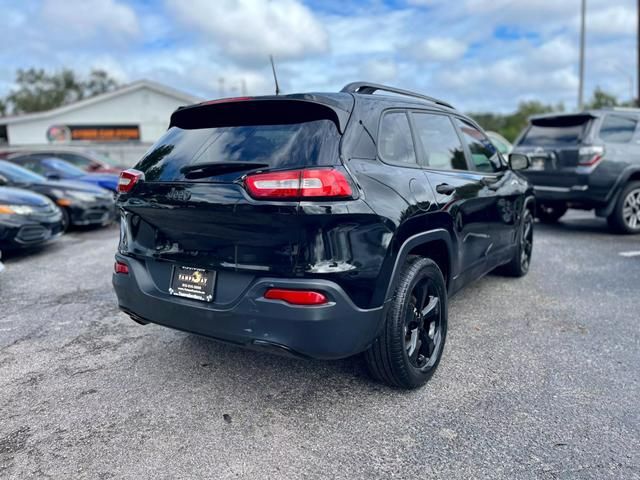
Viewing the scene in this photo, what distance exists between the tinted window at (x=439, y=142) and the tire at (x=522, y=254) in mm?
1566

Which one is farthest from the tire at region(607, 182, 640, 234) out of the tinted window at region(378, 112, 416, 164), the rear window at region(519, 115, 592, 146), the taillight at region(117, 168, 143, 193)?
the taillight at region(117, 168, 143, 193)

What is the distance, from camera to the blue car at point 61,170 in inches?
416

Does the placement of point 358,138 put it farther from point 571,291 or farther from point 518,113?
point 518,113

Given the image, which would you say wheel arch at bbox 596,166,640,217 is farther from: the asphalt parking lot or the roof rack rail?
the roof rack rail

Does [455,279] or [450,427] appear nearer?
[450,427]

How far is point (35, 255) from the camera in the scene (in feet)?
22.9

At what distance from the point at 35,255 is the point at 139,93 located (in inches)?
977

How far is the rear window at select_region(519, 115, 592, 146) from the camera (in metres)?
7.52

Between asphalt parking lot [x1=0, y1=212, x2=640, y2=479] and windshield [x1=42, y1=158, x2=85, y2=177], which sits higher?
windshield [x1=42, y1=158, x2=85, y2=177]

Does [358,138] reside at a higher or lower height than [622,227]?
higher

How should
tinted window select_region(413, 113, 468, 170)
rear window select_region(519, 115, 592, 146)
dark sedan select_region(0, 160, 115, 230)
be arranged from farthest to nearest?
dark sedan select_region(0, 160, 115, 230) → rear window select_region(519, 115, 592, 146) → tinted window select_region(413, 113, 468, 170)

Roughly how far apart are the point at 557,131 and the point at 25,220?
300 inches

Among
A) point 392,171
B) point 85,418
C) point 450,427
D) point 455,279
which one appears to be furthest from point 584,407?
point 85,418

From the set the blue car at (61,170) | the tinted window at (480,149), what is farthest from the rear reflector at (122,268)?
the blue car at (61,170)
